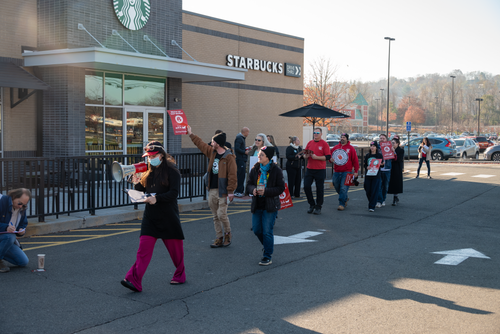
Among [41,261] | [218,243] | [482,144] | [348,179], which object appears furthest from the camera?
[482,144]

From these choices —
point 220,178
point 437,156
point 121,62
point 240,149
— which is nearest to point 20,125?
point 121,62

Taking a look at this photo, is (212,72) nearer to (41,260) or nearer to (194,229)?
(194,229)

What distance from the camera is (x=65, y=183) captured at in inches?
378

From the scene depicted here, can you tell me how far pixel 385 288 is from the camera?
5.89m

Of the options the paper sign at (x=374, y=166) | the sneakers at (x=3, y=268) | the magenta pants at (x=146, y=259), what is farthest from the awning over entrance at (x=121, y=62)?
the magenta pants at (x=146, y=259)

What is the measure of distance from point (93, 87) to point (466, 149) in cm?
2991

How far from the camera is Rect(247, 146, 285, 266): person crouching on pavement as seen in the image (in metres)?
6.91

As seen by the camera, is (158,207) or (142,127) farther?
(142,127)

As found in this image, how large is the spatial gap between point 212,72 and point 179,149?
119 inches

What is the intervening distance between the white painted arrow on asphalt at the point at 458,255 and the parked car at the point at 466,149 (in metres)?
30.6

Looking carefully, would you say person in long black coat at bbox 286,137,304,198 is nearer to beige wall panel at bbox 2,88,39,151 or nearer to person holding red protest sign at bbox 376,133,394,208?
person holding red protest sign at bbox 376,133,394,208

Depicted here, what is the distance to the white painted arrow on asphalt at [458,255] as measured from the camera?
716 centimetres

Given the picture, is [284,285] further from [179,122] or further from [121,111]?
[121,111]

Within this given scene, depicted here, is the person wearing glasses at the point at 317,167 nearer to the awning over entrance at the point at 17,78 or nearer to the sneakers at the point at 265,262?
the sneakers at the point at 265,262
